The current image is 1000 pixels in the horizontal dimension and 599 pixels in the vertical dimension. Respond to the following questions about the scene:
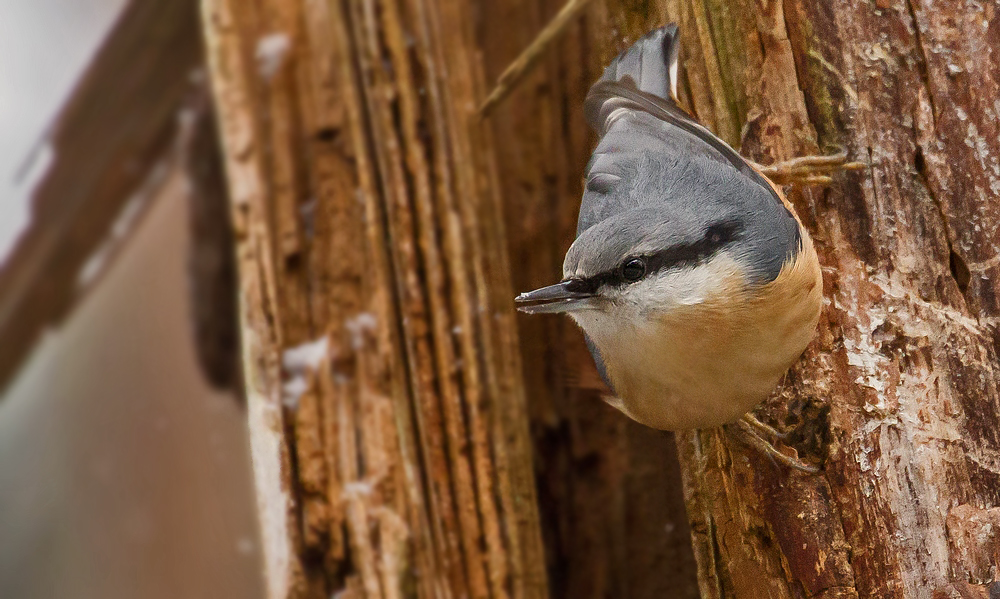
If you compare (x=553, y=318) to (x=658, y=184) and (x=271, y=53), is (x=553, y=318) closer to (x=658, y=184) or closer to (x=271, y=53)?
(x=658, y=184)

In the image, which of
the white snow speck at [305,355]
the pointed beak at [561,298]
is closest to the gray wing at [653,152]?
the pointed beak at [561,298]

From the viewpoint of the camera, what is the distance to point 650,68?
1096mm

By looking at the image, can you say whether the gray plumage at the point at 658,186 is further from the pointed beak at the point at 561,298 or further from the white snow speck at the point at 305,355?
the white snow speck at the point at 305,355

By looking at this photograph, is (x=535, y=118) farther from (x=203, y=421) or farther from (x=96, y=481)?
(x=96, y=481)

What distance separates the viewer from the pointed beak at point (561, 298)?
835mm

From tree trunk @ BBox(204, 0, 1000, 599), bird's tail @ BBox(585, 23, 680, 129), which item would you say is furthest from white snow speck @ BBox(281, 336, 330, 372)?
bird's tail @ BBox(585, 23, 680, 129)

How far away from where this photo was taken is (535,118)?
49.1 inches

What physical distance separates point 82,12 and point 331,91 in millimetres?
601

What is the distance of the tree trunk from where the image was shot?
988 mm

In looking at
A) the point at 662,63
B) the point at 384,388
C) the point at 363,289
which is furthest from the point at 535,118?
the point at 384,388

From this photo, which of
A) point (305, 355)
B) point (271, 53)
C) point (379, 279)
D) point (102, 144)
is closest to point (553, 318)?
point (379, 279)

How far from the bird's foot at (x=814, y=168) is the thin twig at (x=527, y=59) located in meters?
0.35

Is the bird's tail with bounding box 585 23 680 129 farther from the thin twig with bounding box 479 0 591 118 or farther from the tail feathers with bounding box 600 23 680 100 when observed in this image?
the thin twig with bounding box 479 0 591 118

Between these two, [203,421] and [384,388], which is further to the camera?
[203,421]
